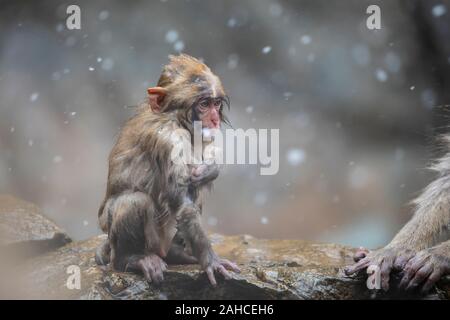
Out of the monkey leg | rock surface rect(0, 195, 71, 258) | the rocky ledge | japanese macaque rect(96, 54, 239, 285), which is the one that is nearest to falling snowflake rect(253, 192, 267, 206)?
the rocky ledge

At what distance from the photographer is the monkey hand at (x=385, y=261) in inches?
175

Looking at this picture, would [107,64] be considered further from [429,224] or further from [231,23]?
[429,224]

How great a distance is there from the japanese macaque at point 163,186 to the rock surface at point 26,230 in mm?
808

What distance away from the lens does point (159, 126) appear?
4.48m

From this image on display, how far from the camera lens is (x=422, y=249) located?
4621mm

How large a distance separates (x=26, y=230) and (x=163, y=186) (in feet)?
5.47

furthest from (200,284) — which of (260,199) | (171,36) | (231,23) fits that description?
(231,23)

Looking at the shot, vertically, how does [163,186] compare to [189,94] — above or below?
below

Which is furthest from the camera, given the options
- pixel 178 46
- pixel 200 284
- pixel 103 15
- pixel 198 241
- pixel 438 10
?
pixel 438 10

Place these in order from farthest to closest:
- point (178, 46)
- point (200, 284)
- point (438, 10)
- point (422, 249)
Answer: point (438, 10), point (178, 46), point (422, 249), point (200, 284)

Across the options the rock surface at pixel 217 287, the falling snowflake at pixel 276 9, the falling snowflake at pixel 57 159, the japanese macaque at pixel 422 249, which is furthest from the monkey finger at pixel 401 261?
the falling snowflake at pixel 57 159

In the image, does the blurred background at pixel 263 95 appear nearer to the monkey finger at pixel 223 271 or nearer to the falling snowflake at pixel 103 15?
the falling snowflake at pixel 103 15

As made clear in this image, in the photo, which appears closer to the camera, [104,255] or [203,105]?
[203,105]
